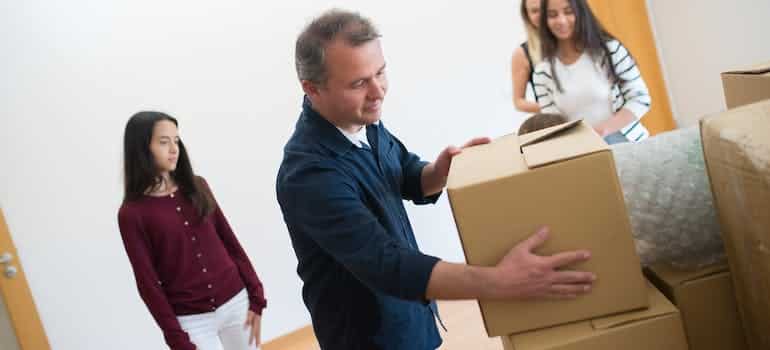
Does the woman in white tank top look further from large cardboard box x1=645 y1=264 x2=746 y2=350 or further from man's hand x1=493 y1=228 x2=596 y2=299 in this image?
man's hand x1=493 y1=228 x2=596 y2=299

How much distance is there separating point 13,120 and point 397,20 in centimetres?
186

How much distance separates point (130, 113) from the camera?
343 centimetres

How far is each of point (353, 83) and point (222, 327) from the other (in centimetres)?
142

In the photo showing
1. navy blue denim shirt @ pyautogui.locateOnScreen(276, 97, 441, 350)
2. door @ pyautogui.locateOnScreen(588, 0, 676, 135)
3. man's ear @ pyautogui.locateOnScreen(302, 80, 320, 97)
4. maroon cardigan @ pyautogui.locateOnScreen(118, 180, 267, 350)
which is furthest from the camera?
door @ pyautogui.locateOnScreen(588, 0, 676, 135)

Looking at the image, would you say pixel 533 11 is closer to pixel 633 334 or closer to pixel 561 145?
pixel 561 145

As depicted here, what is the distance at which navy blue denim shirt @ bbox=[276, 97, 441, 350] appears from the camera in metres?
1.19

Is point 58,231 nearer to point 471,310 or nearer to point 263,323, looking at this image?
point 263,323

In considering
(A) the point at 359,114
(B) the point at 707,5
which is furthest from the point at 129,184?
(B) the point at 707,5

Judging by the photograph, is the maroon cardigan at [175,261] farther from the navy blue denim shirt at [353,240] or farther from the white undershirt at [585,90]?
the white undershirt at [585,90]

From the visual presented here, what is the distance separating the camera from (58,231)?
10.8 feet

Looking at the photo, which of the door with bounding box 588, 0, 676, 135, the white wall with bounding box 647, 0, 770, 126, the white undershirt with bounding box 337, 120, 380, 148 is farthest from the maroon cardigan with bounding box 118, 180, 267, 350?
the door with bounding box 588, 0, 676, 135

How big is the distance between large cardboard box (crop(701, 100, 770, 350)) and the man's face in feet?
1.71

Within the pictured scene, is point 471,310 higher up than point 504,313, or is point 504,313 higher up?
point 504,313

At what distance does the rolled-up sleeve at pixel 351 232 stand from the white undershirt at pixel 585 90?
1.39m
